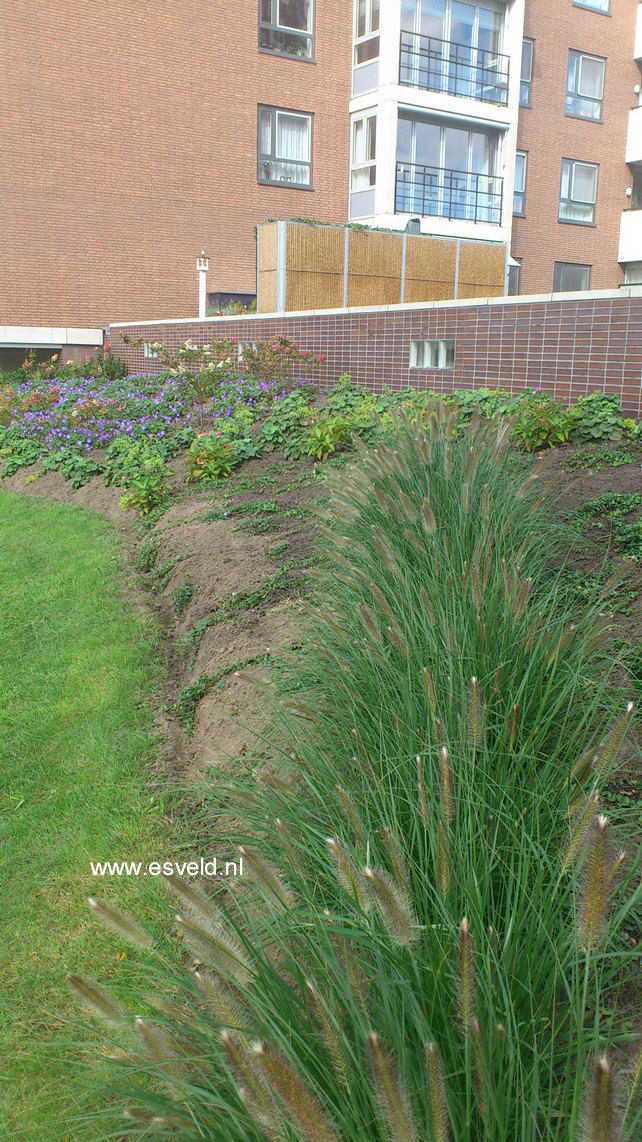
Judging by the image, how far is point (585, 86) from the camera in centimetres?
3012

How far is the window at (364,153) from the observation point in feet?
79.9

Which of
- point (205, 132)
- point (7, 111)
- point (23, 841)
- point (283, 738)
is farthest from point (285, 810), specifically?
point (205, 132)

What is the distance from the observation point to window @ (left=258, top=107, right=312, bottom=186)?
2342cm

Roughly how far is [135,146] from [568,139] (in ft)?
51.0

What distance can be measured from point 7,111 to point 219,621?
1941 cm

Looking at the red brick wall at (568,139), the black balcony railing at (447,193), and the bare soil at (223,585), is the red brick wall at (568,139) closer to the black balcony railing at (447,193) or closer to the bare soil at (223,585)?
the black balcony railing at (447,193)

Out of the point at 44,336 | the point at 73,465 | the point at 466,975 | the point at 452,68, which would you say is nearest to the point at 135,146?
the point at 44,336

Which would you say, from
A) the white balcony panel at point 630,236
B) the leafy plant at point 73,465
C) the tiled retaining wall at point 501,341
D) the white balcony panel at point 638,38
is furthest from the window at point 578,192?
the leafy plant at point 73,465

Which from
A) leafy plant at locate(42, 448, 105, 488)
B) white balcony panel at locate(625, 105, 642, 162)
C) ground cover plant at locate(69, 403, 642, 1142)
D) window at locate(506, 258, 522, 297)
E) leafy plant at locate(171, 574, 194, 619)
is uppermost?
white balcony panel at locate(625, 105, 642, 162)

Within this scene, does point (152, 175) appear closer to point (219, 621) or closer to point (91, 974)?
point (219, 621)

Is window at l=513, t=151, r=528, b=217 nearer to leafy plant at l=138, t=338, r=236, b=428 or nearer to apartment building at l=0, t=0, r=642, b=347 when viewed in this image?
apartment building at l=0, t=0, r=642, b=347

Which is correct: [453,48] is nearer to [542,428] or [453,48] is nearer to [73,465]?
[73,465]

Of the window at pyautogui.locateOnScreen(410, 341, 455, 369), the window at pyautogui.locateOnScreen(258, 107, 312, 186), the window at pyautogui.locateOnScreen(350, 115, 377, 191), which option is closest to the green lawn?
the window at pyautogui.locateOnScreen(410, 341, 455, 369)

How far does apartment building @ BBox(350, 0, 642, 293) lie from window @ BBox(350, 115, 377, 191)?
0.04m
